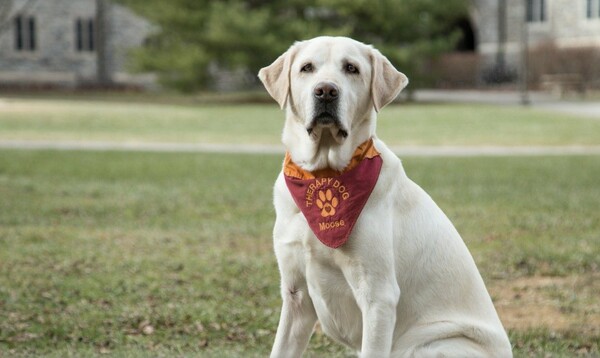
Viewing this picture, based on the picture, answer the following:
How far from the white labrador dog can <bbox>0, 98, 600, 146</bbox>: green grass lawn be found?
15012 mm

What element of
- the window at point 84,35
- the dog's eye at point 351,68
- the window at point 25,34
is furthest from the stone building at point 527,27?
the dog's eye at point 351,68

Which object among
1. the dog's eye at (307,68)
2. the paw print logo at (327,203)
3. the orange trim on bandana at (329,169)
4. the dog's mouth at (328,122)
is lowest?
the paw print logo at (327,203)

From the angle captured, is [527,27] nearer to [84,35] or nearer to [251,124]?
[84,35]

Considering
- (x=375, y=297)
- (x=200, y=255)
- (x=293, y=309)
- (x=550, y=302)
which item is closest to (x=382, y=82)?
(x=375, y=297)

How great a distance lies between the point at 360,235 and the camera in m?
4.07

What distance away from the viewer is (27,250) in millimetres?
8445

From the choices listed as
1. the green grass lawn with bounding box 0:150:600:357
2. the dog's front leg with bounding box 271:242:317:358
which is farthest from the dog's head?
the green grass lawn with bounding box 0:150:600:357

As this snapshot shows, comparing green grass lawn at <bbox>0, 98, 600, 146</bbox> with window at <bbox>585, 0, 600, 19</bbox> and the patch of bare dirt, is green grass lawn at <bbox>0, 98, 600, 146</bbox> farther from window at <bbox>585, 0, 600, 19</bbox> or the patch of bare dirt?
window at <bbox>585, 0, 600, 19</bbox>

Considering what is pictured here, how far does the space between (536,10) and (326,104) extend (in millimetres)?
44887

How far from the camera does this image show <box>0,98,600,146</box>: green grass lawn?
20.2 m

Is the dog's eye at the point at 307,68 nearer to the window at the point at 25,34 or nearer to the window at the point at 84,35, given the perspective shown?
the window at the point at 25,34

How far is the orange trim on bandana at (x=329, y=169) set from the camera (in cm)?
425

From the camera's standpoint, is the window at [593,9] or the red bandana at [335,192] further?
the window at [593,9]

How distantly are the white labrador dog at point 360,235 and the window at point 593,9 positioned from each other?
42174 mm
